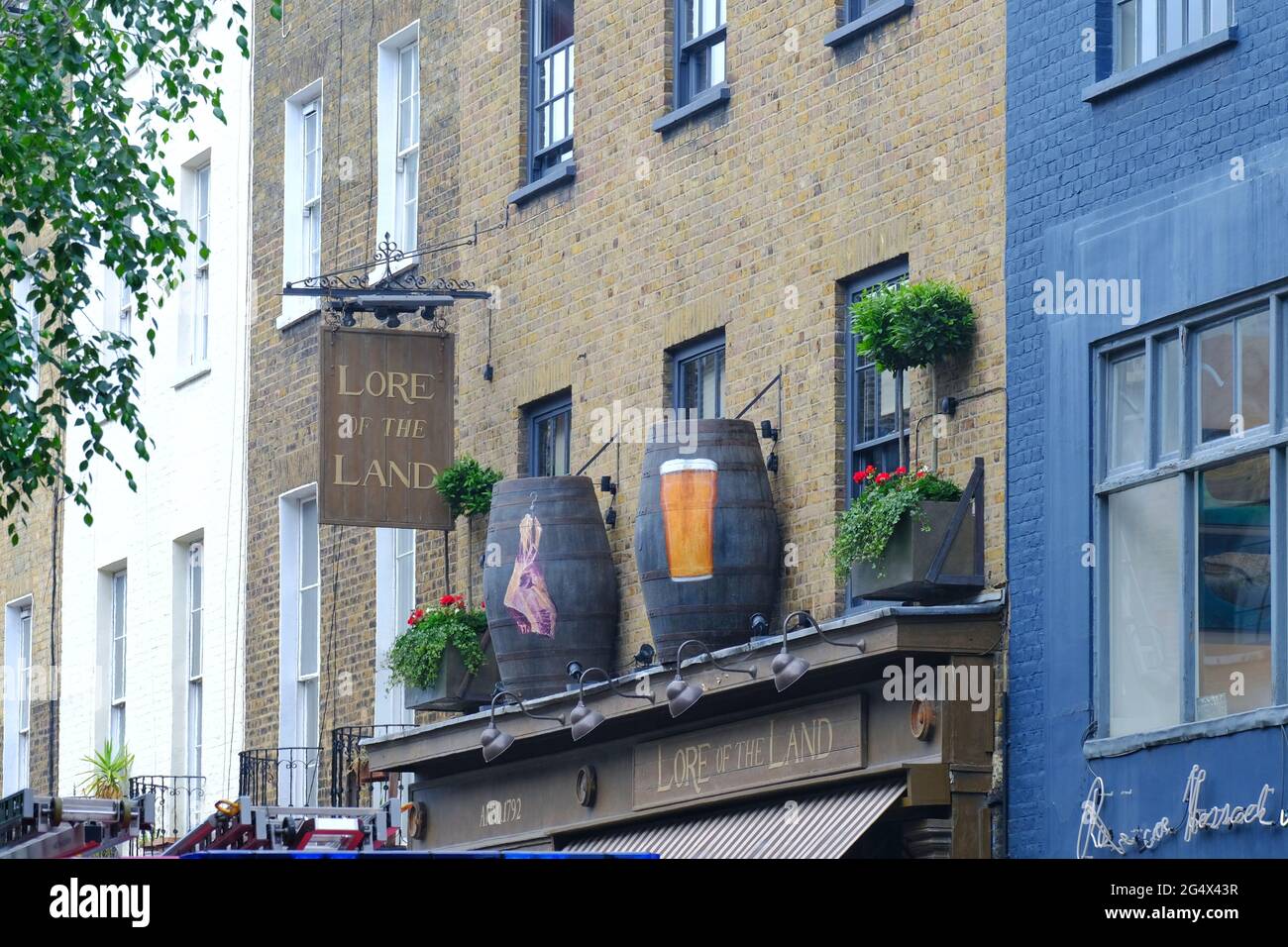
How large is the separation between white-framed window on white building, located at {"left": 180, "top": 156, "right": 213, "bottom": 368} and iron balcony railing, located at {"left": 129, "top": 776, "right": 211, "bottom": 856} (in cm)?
428

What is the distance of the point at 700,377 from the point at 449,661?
3299mm

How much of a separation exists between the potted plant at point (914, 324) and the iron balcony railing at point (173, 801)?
1264 centimetres

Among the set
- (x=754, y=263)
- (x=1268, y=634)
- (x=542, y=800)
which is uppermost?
(x=754, y=263)

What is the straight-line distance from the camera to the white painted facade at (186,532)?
2592 centimetres

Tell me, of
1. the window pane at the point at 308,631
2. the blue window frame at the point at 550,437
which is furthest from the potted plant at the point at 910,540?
the window pane at the point at 308,631

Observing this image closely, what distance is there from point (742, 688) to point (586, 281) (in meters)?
4.59

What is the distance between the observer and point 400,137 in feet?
76.9

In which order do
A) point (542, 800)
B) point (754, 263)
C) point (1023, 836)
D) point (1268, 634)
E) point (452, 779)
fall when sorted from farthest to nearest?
point (452, 779) < point (542, 800) < point (754, 263) < point (1023, 836) < point (1268, 634)

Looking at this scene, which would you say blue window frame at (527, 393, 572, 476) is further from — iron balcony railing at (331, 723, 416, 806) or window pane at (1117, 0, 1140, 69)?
window pane at (1117, 0, 1140, 69)

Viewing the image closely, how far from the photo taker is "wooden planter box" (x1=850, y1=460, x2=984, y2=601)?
14727 mm

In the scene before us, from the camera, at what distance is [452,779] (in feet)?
69.5

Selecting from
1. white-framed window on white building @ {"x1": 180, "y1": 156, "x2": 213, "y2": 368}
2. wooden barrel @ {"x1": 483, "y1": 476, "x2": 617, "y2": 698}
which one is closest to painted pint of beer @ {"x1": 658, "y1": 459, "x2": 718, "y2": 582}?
wooden barrel @ {"x1": 483, "y1": 476, "x2": 617, "y2": 698}

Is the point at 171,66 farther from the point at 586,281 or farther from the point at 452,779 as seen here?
the point at 452,779
